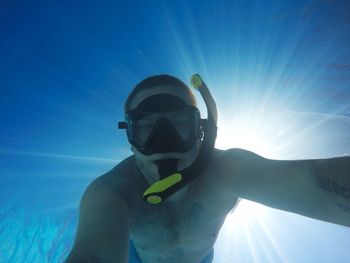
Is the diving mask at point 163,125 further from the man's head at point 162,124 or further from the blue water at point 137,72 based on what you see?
the blue water at point 137,72

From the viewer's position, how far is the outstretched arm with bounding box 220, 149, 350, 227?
171 centimetres

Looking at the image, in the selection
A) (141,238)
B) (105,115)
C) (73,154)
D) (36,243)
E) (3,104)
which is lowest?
(36,243)

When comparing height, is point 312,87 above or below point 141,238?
above

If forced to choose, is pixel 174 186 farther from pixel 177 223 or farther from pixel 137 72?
pixel 137 72

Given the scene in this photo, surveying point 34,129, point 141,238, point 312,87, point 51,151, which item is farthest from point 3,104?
point 312,87

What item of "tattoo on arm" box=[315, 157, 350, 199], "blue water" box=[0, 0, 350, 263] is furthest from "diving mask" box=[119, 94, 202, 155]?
"blue water" box=[0, 0, 350, 263]

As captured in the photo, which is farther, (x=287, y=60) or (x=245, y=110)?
(x=245, y=110)

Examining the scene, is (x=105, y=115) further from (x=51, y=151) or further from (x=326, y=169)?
(x=326, y=169)

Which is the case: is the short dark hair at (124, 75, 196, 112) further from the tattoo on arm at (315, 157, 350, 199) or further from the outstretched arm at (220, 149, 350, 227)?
the tattoo on arm at (315, 157, 350, 199)

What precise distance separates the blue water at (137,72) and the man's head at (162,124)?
2.73 meters

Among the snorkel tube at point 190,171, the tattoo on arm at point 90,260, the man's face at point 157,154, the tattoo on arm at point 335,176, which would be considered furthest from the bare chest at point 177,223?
the tattoo on arm at point 335,176

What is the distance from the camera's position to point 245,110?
25.2 feet

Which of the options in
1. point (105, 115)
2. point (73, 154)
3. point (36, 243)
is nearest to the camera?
point (105, 115)

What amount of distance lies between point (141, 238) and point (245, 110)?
5.27 metres
